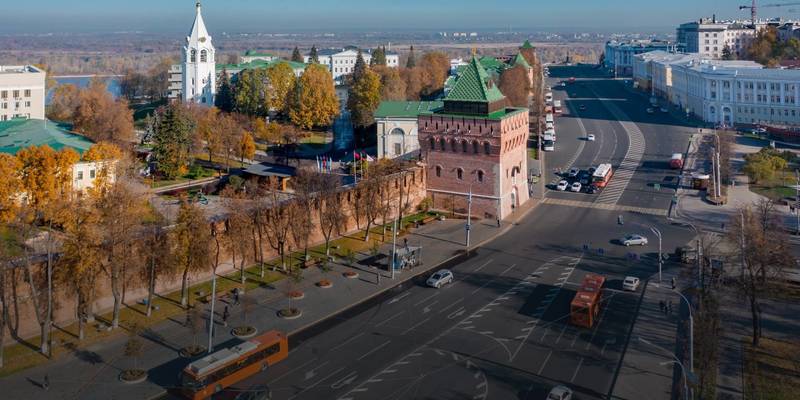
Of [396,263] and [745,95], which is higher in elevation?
[745,95]

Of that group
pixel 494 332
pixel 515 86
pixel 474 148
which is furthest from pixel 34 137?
pixel 515 86

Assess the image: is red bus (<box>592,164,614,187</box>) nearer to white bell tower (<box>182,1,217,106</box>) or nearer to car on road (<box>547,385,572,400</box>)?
car on road (<box>547,385,572,400</box>)

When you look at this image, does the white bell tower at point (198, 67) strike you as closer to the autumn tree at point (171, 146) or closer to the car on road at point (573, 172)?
the autumn tree at point (171, 146)

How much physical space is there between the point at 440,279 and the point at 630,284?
11.2 m

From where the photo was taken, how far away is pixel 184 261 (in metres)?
39.1

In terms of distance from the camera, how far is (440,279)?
141 feet

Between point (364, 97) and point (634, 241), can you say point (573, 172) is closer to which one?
point (634, 241)

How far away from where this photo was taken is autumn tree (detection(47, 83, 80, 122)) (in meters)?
95.4

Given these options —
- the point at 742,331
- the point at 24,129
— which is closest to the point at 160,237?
the point at 742,331

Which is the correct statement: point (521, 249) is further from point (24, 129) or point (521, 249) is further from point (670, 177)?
point (24, 129)

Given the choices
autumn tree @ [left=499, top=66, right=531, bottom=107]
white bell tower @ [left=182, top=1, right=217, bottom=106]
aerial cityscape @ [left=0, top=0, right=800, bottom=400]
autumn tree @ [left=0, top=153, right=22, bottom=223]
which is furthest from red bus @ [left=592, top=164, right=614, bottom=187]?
white bell tower @ [left=182, top=1, right=217, bottom=106]

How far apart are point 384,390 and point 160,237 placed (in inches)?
664

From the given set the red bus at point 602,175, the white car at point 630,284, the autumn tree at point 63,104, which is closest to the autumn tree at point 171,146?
the autumn tree at point 63,104

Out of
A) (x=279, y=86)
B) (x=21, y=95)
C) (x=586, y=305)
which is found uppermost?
(x=279, y=86)
